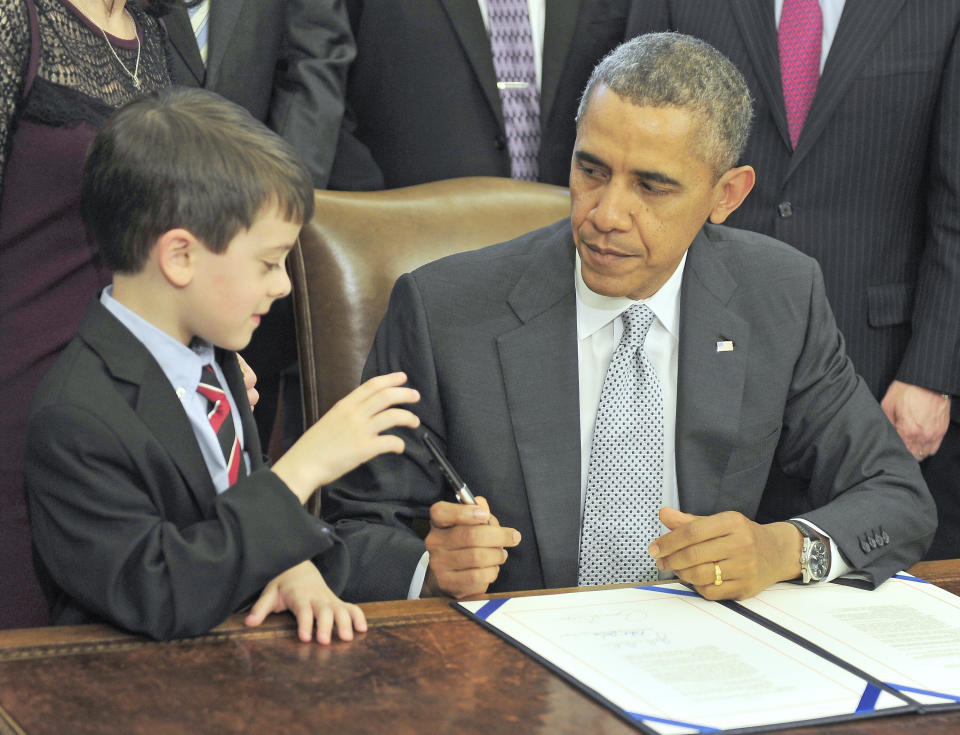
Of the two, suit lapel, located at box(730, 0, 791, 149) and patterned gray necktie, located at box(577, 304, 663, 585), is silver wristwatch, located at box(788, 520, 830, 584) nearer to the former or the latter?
patterned gray necktie, located at box(577, 304, 663, 585)

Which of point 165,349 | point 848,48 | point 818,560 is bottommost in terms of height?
point 818,560

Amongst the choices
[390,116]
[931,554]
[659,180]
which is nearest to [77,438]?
[659,180]

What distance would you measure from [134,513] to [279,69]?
5.83ft

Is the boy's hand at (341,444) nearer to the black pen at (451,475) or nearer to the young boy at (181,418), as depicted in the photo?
the young boy at (181,418)

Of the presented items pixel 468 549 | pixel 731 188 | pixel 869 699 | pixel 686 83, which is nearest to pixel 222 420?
pixel 468 549

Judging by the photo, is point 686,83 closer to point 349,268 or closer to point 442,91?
point 349,268

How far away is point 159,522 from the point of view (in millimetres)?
1420

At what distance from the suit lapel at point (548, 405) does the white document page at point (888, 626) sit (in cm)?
38

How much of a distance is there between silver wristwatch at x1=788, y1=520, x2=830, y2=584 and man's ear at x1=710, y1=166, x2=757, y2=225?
650mm

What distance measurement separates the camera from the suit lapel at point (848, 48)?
2701mm

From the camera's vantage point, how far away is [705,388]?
6.82 ft

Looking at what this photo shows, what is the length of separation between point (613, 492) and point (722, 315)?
40 centimetres

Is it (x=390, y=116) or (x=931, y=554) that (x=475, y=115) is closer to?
(x=390, y=116)

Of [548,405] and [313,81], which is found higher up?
[313,81]
